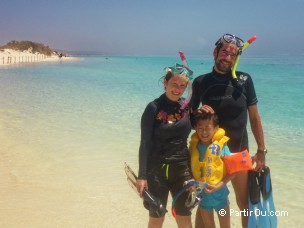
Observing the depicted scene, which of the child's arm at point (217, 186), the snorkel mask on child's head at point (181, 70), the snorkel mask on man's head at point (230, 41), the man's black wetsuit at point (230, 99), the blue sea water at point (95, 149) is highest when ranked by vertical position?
the snorkel mask on man's head at point (230, 41)

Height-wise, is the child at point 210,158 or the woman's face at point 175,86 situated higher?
the woman's face at point 175,86

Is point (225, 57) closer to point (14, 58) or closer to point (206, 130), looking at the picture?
point (206, 130)

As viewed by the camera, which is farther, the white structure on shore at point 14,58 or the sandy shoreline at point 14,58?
the white structure on shore at point 14,58

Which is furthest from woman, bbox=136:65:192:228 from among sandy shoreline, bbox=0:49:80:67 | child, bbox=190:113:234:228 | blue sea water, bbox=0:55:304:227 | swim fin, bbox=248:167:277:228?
sandy shoreline, bbox=0:49:80:67

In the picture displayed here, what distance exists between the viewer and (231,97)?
296 cm

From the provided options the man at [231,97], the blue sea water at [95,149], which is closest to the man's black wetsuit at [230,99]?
the man at [231,97]

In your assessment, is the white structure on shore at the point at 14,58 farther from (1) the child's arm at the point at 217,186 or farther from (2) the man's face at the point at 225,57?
(1) the child's arm at the point at 217,186

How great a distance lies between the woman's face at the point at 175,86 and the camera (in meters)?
2.72

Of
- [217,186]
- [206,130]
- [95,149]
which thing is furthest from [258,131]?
[95,149]

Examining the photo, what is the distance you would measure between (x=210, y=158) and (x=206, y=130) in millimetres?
235

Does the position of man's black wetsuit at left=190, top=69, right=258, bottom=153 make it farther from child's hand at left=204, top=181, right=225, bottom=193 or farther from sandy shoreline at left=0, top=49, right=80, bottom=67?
sandy shoreline at left=0, top=49, right=80, bottom=67

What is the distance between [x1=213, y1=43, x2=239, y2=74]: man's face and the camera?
9.53ft

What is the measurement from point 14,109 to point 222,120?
29.1 feet

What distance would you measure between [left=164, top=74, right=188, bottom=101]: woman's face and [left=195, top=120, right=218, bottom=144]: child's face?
325 mm
